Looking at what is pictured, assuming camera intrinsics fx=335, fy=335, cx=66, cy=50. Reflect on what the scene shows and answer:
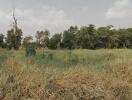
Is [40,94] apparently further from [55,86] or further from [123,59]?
[123,59]

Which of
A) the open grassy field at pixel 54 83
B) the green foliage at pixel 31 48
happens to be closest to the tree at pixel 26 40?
the green foliage at pixel 31 48

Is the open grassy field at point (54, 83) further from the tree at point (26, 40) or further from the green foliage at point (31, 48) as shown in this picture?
the green foliage at point (31, 48)

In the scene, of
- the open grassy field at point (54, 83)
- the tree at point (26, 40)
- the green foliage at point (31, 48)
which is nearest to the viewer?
the open grassy field at point (54, 83)

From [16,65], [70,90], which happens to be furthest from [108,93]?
[16,65]

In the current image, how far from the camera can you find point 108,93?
268 inches

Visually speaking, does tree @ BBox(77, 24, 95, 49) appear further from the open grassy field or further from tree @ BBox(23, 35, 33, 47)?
the open grassy field

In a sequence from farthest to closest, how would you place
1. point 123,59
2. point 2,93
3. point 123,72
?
point 123,59
point 123,72
point 2,93

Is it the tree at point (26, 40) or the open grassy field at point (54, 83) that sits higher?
the tree at point (26, 40)

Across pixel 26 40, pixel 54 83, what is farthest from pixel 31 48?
pixel 54 83

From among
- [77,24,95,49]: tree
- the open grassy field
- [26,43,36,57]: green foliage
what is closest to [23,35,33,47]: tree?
[26,43,36,57]: green foliage

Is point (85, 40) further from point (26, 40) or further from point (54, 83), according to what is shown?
point (54, 83)

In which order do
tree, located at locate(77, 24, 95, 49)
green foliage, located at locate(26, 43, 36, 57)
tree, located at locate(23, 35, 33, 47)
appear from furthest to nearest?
1. tree, located at locate(77, 24, 95, 49)
2. green foliage, located at locate(26, 43, 36, 57)
3. tree, located at locate(23, 35, 33, 47)

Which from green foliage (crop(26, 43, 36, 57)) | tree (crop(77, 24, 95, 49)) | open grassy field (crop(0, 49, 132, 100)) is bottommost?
open grassy field (crop(0, 49, 132, 100))

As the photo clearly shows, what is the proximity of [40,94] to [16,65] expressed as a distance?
102 cm
